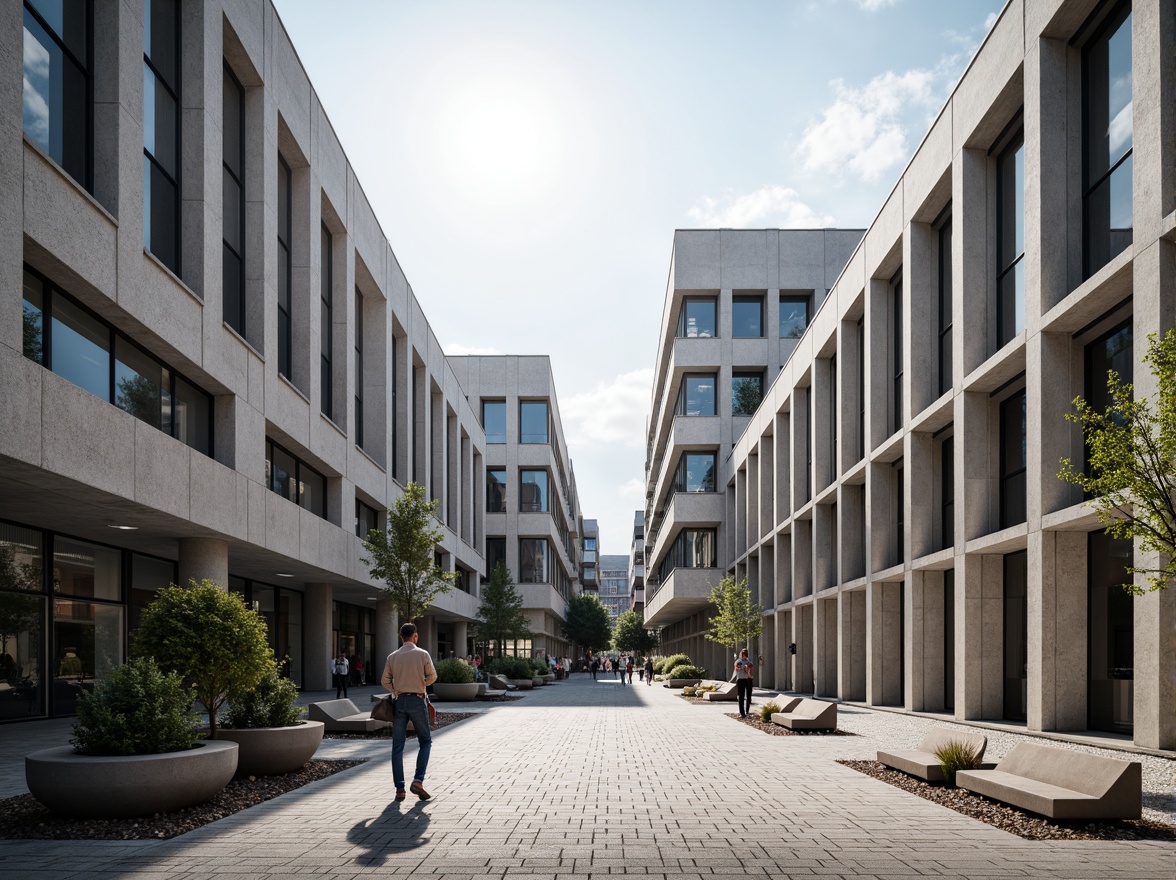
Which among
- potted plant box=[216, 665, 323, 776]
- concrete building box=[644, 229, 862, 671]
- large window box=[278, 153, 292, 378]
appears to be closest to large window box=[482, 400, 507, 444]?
concrete building box=[644, 229, 862, 671]

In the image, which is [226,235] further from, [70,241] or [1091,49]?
[1091,49]

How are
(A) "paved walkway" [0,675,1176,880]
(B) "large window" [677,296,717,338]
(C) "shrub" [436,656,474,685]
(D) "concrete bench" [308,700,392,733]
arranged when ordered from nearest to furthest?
(A) "paved walkway" [0,675,1176,880] → (D) "concrete bench" [308,700,392,733] → (C) "shrub" [436,656,474,685] → (B) "large window" [677,296,717,338]

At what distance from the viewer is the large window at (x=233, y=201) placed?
2234 cm

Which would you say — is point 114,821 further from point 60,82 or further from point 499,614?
point 499,614

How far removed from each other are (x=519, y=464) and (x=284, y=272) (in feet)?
159

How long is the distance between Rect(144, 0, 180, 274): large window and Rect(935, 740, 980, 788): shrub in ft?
51.0

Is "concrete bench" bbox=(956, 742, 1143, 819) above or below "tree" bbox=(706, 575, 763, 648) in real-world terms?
above

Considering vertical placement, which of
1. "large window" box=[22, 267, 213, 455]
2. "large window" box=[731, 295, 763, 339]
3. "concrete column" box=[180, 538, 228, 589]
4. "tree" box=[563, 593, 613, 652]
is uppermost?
"large window" box=[731, 295, 763, 339]

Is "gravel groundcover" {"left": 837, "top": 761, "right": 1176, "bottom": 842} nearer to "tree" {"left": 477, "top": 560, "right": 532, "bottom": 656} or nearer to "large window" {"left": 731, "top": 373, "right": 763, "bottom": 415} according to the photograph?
"large window" {"left": 731, "top": 373, "right": 763, "bottom": 415}

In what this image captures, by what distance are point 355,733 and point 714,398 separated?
1512 inches

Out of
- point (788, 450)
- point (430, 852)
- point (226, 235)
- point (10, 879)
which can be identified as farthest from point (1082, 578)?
point (788, 450)

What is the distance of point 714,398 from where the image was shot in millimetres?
54094

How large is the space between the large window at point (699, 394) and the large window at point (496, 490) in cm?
2361

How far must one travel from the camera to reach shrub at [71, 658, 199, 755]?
30.6ft
